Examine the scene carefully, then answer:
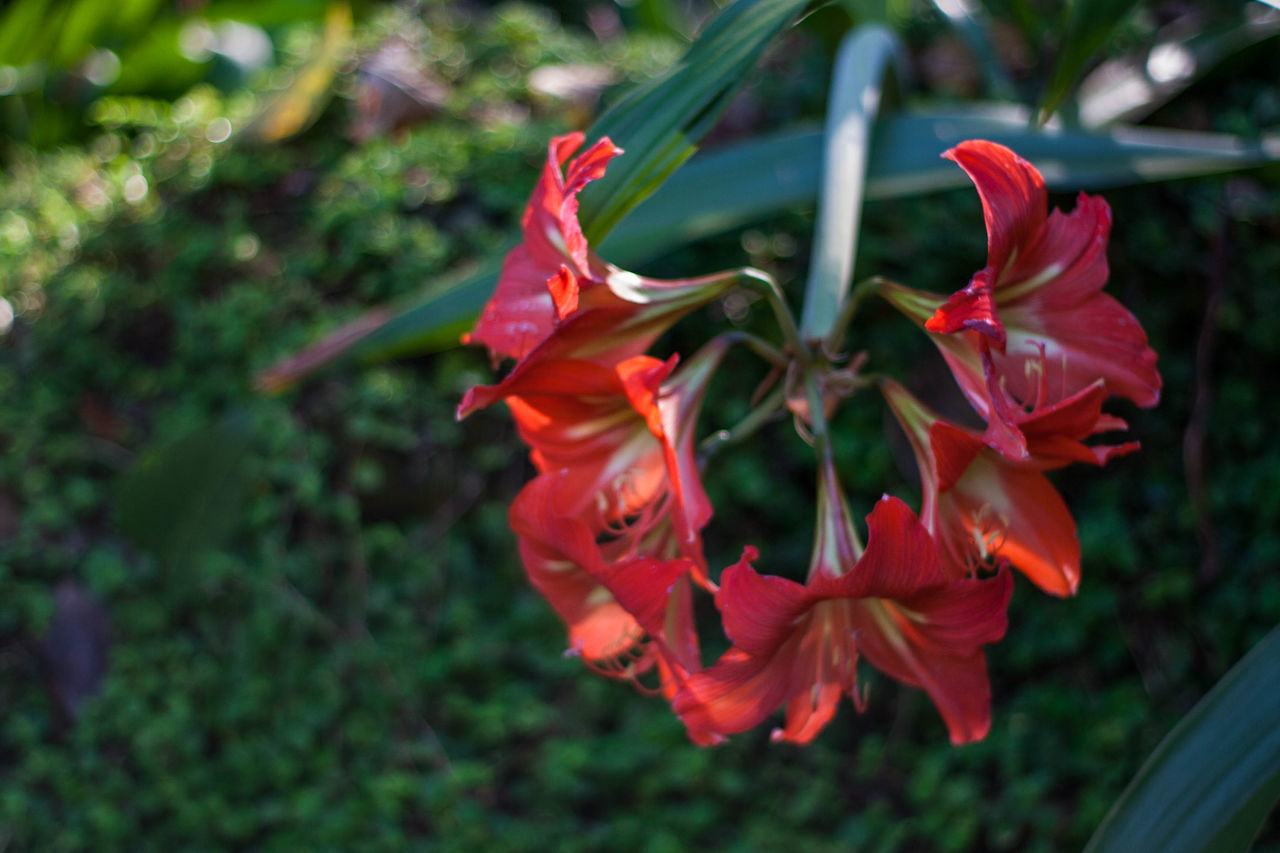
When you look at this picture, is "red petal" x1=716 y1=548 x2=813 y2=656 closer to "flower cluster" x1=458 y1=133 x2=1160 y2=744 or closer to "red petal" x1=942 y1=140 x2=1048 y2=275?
"flower cluster" x1=458 y1=133 x2=1160 y2=744

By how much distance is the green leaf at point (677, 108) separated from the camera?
0.79 metres

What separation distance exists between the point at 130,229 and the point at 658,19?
198 centimetres

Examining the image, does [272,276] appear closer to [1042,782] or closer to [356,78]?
[356,78]

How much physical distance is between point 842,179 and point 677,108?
21 centimetres

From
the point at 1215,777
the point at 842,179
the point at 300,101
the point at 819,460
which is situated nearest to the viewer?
the point at 1215,777

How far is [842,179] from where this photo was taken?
94 cm

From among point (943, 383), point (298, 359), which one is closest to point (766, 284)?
point (298, 359)

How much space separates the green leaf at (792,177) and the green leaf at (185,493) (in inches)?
16.1

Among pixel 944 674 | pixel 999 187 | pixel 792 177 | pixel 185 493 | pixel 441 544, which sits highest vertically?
pixel 999 187

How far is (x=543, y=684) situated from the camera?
177 centimetres

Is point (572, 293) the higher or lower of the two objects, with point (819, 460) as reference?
Result: higher

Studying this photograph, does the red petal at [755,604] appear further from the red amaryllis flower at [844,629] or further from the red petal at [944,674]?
the red petal at [944,674]

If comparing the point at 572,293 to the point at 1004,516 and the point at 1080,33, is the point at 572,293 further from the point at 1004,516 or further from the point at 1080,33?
the point at 1080,33

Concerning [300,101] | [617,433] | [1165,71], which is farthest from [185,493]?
[1165,71]
